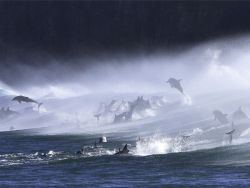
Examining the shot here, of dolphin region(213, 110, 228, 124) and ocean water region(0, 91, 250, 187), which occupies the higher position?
dolphin region(213, 110, 228, 124)

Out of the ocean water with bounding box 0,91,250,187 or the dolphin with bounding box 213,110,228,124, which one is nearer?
the ocean water with bounding box 0,91,250,187

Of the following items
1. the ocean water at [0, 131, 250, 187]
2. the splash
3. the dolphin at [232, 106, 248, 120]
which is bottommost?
the ocean water at [0, 131, 250, 187]

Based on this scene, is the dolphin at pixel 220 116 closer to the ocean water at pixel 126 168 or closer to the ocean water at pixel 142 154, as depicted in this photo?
the ocean water at pixel 142 154

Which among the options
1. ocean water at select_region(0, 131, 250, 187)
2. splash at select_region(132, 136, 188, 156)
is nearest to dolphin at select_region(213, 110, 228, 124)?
splash at select_region(132, 136, 188, 156)

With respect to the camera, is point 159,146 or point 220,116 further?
point 220,116

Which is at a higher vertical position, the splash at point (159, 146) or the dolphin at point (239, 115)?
the dolphin at point (239, 115)

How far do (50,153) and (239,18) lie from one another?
56005 millimetres

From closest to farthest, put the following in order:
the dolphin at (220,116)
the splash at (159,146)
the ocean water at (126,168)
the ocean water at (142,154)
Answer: the ocean water at (126,168)
the ocean water at (142,154)
the splash at (159,146)
the dolphin at (220,116)

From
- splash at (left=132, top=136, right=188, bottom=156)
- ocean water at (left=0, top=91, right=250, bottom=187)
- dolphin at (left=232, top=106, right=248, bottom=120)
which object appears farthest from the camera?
dolphin at (left=232, top=106, right=248, bottom=120)

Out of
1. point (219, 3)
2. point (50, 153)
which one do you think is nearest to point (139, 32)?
point (219, 3)

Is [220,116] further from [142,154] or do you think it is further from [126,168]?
[126,168]

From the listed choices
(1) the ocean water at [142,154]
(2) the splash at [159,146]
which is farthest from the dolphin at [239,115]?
(2) the splash at [159,146]

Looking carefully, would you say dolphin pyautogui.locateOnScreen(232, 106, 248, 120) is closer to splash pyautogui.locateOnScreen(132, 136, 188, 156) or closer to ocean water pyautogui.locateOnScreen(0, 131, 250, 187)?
splash pyautogui.locateOnScreen(132, 136, 188, 156)

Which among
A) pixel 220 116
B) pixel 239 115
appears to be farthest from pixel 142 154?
pixel 220 116
